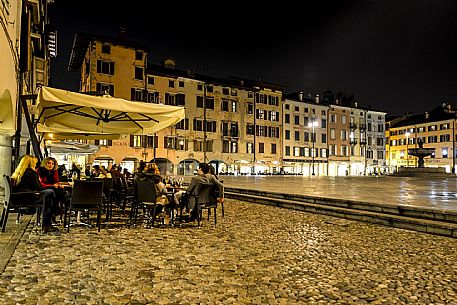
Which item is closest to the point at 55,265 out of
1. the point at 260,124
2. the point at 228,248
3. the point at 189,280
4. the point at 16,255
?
the point at 16,255

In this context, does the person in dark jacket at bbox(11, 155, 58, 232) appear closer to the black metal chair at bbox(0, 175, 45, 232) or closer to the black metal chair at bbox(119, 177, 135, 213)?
the black metal chair at bbox(0, 175, 45, 232)

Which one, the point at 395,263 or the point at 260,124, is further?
the point at 260,124

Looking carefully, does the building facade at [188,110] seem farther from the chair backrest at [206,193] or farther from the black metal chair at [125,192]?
the chair backrest at [206,193]

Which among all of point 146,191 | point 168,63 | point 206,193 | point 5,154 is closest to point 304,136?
point 168,63

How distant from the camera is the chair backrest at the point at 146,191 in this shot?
8.25 m

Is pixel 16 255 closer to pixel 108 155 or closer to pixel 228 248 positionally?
pixel 228 248

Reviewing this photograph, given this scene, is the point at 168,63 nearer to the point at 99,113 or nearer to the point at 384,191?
the point at 384,191

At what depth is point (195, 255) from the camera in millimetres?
5797

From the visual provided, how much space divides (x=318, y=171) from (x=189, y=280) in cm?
6204

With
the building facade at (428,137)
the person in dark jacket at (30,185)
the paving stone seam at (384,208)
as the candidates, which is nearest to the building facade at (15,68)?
the person in dark jacket at (30,185)

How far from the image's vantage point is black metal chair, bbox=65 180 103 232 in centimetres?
745

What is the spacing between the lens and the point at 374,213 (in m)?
9.91

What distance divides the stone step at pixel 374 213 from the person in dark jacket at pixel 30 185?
7.39 meters

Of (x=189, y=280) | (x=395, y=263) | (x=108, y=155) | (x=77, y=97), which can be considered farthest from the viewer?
(x=108, y=155)
